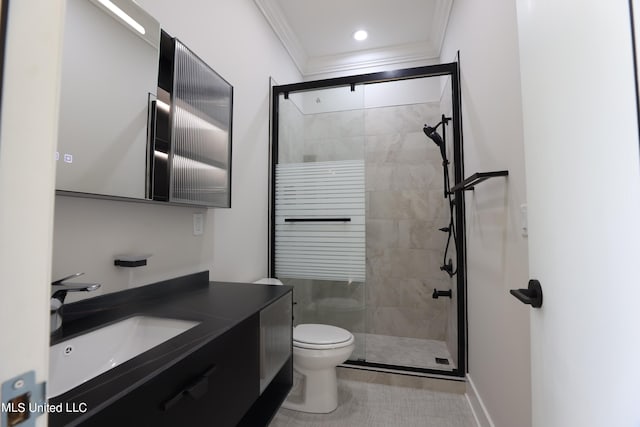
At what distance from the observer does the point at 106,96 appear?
104 cm

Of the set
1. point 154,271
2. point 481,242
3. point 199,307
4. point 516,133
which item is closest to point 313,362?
point 199,307

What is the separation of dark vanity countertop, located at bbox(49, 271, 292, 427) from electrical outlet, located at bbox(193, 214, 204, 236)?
0.23 meters

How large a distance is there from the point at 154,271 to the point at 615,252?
1506 mm

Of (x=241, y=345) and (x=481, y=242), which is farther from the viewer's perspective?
(x=481, y=242)

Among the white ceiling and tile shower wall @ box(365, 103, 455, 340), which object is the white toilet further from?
the white ceiling

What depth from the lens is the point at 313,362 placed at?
1.74m

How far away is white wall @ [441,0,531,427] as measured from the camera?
1147 mm

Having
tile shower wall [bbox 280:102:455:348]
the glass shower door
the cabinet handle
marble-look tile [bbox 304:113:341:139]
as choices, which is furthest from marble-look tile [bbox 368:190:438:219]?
the cabinet handle

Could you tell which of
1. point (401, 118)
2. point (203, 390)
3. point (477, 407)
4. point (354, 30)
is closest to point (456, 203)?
point (401, 118)

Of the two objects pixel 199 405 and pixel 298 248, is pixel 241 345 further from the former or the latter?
pixel 298 248

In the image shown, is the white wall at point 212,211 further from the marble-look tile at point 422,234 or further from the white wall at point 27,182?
the marble-look tile at point 422,234

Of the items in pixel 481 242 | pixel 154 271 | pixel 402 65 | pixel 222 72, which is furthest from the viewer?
pixel 402 65

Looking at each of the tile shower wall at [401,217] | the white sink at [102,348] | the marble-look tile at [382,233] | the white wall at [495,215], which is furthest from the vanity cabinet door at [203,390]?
the marble-look tile at [382,233]

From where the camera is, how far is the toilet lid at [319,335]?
1.79m
